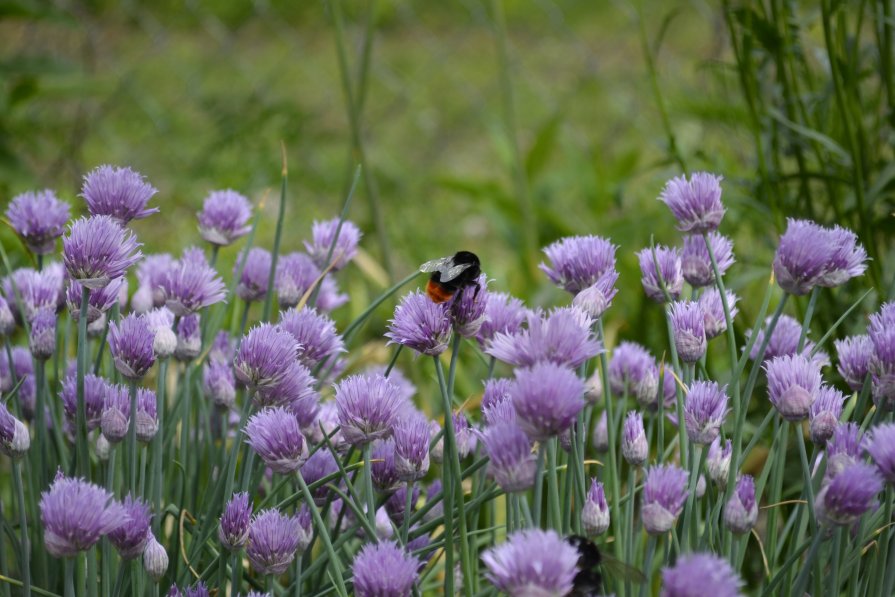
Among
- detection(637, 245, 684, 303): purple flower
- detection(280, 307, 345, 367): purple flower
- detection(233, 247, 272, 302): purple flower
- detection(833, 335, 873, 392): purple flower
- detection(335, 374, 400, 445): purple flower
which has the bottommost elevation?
detection(335, 374, 400, 445): purple flower

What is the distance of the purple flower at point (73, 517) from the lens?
635mm

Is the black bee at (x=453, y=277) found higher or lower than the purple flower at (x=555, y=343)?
higher

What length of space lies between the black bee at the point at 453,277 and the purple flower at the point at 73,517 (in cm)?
28

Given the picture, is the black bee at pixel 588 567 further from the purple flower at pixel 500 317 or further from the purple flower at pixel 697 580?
the purple flower at pixel 500 317

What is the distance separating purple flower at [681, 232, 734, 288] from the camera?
0.91 meters

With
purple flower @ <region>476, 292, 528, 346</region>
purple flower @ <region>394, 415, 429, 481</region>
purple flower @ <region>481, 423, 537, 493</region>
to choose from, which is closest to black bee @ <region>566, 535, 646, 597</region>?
purple flower @ <region>481, 423, 537, 493</region>

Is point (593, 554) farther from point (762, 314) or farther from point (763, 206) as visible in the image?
point (763, 206)

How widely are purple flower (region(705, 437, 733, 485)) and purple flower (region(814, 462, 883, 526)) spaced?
18 cm

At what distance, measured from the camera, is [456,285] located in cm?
78

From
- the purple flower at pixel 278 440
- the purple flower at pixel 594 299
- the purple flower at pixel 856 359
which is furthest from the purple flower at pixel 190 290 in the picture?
the purple flower at pixel 856 359

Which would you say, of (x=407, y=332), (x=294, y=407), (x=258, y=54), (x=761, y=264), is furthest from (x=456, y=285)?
(x=258, y=54)

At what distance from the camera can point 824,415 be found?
80 centimetres

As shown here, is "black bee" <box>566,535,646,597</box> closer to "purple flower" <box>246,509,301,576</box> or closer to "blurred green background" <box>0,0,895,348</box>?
"purple flower" <box>246,509,301,576</box>

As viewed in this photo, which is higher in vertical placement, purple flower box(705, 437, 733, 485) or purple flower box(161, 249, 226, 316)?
purple flower box(161, 249, 226, 316)
